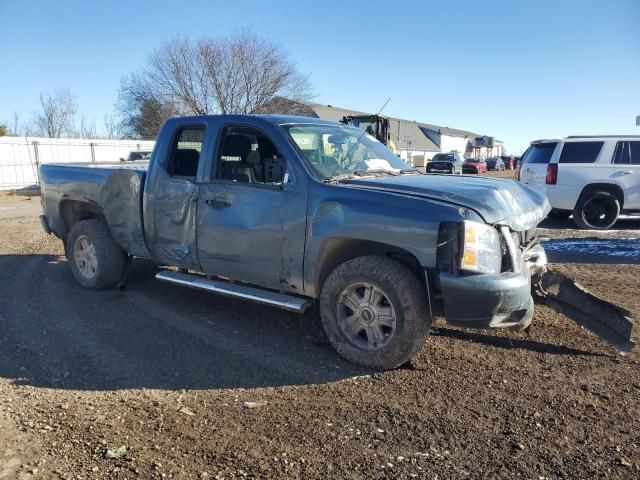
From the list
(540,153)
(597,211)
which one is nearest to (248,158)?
(540,153)

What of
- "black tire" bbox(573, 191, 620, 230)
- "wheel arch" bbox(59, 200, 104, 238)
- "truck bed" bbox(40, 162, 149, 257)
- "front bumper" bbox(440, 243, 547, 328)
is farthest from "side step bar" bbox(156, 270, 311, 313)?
"black tire" bbox(573, 191, 620, 230)

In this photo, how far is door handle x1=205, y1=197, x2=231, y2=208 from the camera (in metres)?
4.75

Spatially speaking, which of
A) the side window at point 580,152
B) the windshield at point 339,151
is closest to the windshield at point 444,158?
the side window at point 580,152

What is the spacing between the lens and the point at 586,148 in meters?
10.9

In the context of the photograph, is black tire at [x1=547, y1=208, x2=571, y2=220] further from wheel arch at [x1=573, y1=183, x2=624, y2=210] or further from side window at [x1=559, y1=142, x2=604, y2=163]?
side window at [x1=559, y1=142, x2=604, y2=163]

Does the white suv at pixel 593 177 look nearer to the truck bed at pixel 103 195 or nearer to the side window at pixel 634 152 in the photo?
the side window at pixel 634 152

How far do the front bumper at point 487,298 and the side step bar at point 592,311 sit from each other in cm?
67

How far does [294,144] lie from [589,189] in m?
8.53

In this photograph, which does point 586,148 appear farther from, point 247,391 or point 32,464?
point 32,464

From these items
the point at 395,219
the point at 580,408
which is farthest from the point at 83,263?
the point at 580,408

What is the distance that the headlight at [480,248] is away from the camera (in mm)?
3566

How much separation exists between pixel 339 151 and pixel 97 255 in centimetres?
316

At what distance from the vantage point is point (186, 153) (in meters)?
5.43

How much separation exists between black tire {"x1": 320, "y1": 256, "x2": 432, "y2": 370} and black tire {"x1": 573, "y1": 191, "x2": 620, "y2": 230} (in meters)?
8.48
